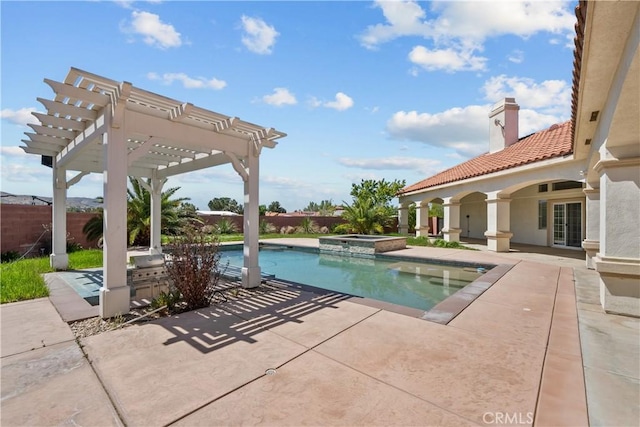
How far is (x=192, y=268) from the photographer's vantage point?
5688 millimetres

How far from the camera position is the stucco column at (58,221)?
29.6ft

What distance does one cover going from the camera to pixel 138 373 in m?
3.28

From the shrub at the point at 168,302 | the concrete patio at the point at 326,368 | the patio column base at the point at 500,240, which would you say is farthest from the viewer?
the patio column base at the point at 500,240

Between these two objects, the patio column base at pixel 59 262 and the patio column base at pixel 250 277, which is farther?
the patio column base at pixel 59 262

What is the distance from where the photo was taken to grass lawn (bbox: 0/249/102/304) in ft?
20.1

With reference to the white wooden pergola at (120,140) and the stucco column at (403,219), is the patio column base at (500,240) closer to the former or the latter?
the stucco column at (403,219)

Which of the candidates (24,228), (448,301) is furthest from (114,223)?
(24,228)

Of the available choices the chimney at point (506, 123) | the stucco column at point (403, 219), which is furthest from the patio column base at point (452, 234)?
the stucco column at point (403, 219)

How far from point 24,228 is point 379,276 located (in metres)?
14.3

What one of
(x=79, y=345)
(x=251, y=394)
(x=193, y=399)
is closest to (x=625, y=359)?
(x=251, y=394)

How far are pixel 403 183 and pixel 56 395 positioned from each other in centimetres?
2888

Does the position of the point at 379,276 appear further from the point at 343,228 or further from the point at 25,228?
the point at 25,228

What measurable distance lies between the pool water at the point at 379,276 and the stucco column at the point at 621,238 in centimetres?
326

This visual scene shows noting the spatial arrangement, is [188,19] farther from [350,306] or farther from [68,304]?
[350,306]
